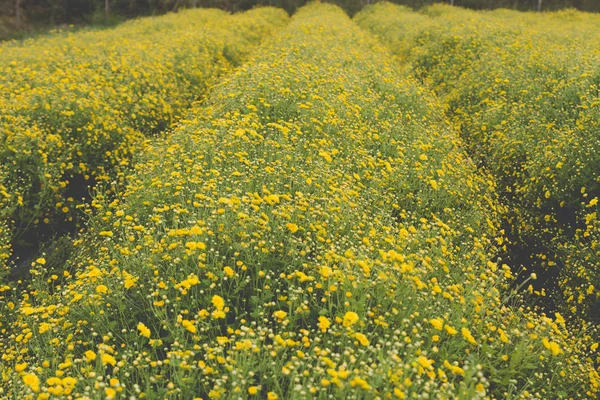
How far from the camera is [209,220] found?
11.7 feet

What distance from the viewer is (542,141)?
607 centimetres

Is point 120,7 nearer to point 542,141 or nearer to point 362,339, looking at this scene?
point 542,141

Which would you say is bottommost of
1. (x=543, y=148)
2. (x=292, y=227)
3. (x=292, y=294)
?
(x=292, y=294)

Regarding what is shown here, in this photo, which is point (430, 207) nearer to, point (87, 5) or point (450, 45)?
point (450, 45)

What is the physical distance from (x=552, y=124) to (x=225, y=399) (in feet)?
17.9

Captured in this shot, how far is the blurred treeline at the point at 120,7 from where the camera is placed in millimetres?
28875

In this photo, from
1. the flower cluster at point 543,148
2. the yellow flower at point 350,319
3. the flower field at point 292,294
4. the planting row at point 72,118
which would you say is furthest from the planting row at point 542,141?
the planting row at point 72,118

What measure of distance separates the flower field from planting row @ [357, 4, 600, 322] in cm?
25

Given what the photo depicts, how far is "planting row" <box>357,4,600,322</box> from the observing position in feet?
15.6

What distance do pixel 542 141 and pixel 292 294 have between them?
4440 millimetres

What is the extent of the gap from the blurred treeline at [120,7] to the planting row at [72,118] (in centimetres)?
2105

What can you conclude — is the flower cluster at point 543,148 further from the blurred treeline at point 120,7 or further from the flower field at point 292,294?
the blurred treeline at point 120,7

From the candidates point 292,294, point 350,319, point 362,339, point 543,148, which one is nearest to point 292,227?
point 292,294

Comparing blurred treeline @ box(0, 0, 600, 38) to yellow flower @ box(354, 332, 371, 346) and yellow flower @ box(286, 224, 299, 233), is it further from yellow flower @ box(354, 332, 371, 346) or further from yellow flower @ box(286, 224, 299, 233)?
yellow flower @ box(354, 332, 371, 346)
